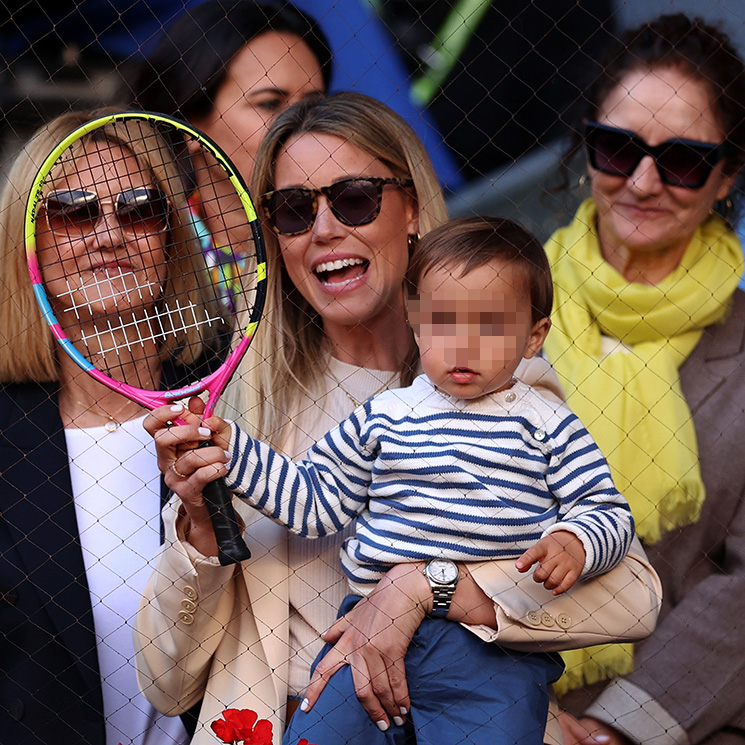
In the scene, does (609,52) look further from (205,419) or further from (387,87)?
(205,419)

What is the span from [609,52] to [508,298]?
1.06 metres

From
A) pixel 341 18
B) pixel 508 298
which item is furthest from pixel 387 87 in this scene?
pixel 508 298

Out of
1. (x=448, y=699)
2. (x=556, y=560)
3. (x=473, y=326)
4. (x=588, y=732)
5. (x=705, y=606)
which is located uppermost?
(x=473, y=326)

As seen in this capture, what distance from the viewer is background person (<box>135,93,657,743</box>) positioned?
4.70 ft

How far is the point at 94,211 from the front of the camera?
68.1 inches

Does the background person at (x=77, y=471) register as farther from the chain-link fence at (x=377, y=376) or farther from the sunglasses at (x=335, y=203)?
the sunglasses at (x=335, y=203)

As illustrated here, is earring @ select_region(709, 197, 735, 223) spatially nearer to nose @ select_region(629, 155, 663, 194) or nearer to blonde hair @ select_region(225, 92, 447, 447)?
nose @ select_region(629, 155, 663, 194)

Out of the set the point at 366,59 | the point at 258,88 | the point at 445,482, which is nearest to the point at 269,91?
the point at 258,88

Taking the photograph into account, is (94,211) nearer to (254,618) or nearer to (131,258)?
(131,258)

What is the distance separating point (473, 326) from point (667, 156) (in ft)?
2.71

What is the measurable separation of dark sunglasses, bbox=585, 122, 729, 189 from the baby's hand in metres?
0.95

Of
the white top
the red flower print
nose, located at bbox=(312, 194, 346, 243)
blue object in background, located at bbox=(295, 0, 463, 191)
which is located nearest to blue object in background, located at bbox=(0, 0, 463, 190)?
blue object in background, located at bbox=(295, 0, 463, 191)

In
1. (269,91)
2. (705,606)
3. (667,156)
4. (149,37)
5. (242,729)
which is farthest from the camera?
A: (149,37)

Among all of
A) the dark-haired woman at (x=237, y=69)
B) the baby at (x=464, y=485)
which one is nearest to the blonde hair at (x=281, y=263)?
the baby at (x=464, y=485)
